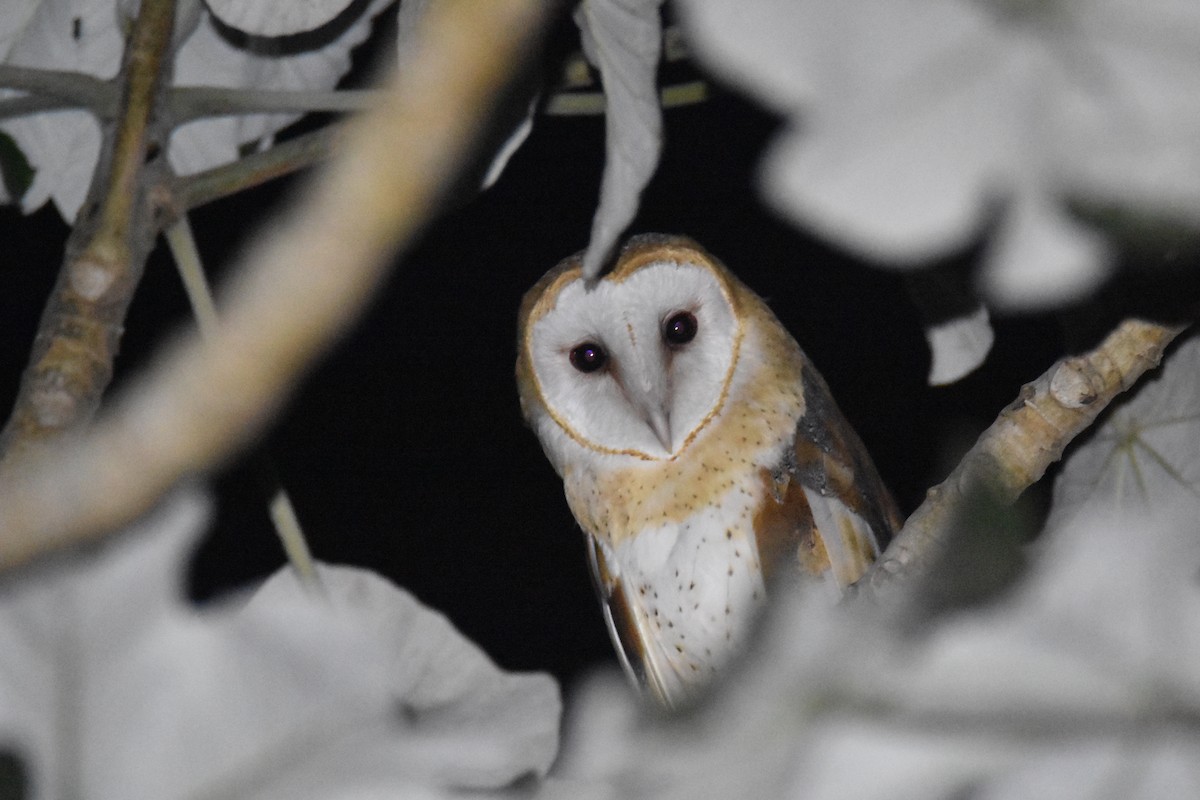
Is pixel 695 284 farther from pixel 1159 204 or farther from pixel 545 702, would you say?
pixel 1159 204

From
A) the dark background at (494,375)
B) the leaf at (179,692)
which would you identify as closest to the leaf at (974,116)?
the leaf at (179,692)

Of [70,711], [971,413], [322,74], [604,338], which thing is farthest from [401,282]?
[70,711]

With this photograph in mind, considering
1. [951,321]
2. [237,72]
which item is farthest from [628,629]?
[237,72]

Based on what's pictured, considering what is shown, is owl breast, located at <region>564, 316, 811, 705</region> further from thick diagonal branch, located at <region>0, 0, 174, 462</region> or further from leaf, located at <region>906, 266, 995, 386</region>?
thick diagonal branch, located at <region>0, 0, 174, 462</region>

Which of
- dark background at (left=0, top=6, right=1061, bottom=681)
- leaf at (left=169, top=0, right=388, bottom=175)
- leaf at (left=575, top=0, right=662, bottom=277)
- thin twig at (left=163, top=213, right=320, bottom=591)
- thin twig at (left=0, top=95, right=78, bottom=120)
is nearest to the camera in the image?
leaf at (left=575, top=0, right=662, bottom=277)

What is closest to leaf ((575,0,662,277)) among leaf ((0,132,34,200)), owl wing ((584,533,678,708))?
leaf ((0,132,34,200))

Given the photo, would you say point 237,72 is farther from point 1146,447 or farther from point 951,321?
point 1146,447
